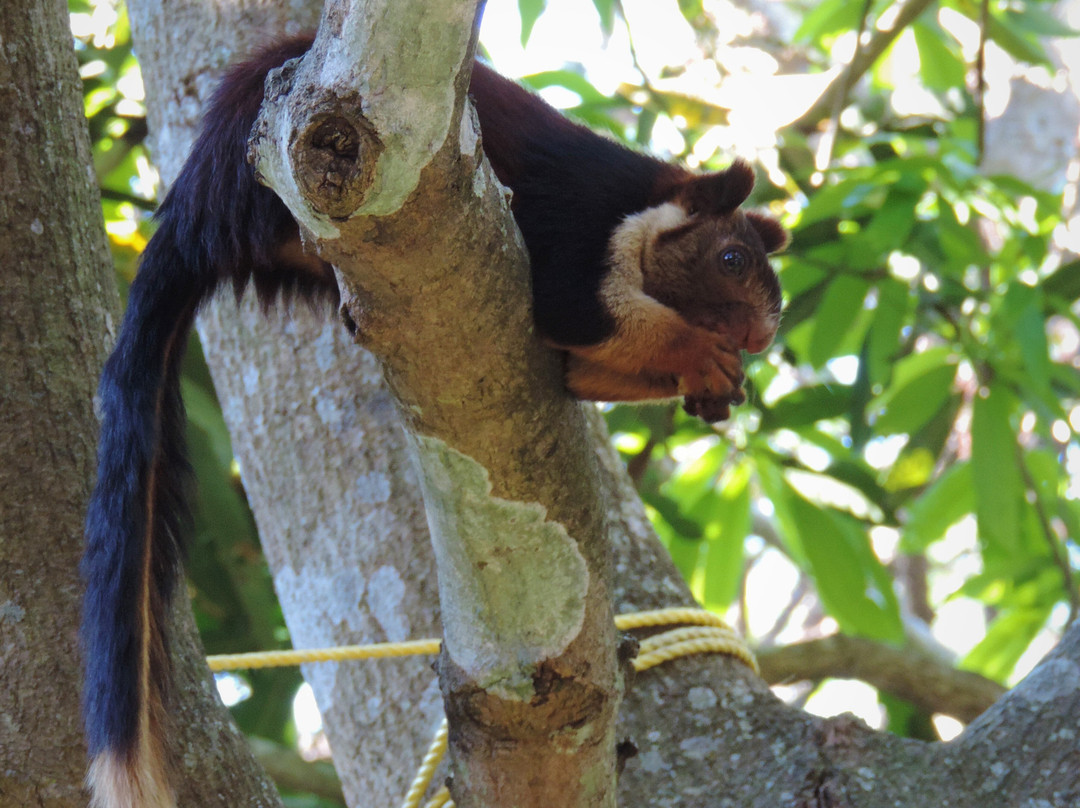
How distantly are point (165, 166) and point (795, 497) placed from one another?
6.42 ft

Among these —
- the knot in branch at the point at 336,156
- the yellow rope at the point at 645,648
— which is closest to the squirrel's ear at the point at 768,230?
the yellow rope at the point at 645,648

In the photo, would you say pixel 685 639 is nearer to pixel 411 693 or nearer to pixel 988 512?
pixel 411 693

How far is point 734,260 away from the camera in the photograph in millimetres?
2285

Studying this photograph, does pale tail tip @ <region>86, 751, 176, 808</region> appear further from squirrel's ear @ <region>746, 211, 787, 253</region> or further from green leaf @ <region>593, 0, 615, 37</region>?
green leaf @ <region>593, 0, 615, 37</region>

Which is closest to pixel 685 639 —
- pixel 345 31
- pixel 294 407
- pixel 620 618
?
pixel 620 618

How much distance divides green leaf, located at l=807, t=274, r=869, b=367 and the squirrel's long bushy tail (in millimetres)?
1595

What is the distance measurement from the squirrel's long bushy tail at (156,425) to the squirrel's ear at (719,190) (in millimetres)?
768

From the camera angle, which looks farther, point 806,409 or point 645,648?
point 806,409

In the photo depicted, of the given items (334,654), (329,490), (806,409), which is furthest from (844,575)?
(334,654)

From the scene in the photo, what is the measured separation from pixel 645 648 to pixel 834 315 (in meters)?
1.51

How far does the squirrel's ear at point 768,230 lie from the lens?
2.54 meters

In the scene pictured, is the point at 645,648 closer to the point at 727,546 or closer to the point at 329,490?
the point at 329,490

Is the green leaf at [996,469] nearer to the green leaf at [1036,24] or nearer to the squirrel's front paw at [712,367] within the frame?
the squirrel's front paw at [712,367]

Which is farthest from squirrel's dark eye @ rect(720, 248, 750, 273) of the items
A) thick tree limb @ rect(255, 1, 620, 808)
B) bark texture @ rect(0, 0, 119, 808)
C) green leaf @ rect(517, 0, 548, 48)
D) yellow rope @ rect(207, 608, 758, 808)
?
green leaf @ rect(517, 0, 548, 48)
